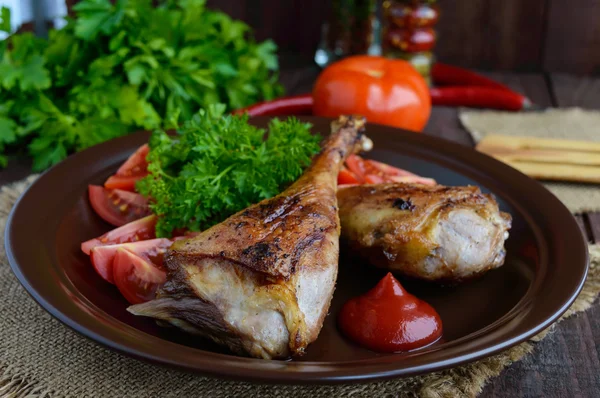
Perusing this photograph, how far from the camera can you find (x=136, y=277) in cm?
254

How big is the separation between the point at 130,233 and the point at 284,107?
2.01 meters

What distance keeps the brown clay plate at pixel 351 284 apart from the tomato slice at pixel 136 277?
0.06 metres

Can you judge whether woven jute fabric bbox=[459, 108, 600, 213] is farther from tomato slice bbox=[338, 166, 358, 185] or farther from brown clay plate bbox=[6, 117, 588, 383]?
tomato slice bbox=[338, 166, 358, 185]

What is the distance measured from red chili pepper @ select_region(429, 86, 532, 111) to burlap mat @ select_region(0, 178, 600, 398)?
2926 millimetres

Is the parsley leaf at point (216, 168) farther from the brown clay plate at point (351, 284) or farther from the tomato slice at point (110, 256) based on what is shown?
the brown clay plate at point (351, 284)

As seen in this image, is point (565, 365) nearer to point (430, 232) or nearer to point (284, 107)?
point (430, 232)

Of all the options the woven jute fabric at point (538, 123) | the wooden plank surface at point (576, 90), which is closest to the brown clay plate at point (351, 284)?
the woven jute fabric at point (538, 123)

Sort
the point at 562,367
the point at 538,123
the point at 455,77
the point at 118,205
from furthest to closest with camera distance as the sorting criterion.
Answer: the point at 455,77 < the point at 538,123 < the point at 118,205 < the point at 562,367

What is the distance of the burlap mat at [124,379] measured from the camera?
2234 millimetres

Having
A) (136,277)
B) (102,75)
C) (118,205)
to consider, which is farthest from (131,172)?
(102,75)

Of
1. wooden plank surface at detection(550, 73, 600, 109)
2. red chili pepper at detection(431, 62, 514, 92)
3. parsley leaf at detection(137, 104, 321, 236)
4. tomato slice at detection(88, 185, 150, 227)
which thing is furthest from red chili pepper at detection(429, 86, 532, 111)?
tomato slice at detection(88, 185, 150, 227)

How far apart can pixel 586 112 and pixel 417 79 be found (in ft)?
5.01

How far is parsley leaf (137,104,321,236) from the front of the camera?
2789 mm

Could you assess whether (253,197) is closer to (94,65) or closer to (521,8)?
(94,65)
